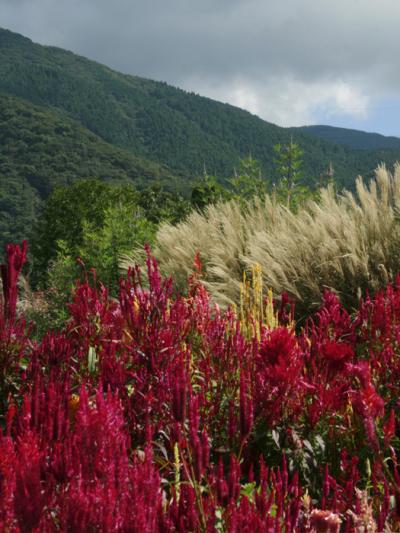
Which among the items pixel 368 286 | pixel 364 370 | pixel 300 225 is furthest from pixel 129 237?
pixel 364 370

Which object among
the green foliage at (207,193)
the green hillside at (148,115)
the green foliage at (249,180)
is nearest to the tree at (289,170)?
the green foliage at (249,180)

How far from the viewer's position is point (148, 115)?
15562cm

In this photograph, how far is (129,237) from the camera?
856 cm

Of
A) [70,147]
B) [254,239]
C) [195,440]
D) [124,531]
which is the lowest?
[124,531]

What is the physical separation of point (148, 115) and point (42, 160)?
3286 inches

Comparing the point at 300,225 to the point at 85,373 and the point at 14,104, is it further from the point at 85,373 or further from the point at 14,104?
the point at 14,104

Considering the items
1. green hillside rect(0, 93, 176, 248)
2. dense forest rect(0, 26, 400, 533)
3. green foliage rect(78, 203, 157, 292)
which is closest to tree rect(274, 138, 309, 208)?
dense forest rect(0, 26, 400, 533)

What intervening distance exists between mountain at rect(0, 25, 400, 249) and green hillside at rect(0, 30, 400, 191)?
0.27 meters

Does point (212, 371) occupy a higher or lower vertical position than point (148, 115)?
lower

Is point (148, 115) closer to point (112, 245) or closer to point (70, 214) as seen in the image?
point (70, 214)

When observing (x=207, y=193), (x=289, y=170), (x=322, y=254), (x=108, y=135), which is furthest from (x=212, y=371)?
(x=108, y=135)

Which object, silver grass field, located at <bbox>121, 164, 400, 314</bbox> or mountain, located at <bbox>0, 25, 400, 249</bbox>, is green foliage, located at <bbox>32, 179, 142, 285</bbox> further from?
mountain, located at <bbox>0, 25, 400, 249</bbox>

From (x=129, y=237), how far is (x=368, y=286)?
4580mm

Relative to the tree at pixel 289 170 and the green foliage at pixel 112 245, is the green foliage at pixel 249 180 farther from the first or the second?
the green foliage at pixel 112 245
